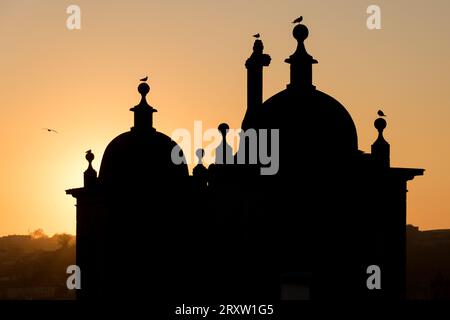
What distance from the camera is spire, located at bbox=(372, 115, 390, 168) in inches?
1251

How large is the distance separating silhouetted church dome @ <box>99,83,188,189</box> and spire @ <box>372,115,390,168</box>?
6.47 meters

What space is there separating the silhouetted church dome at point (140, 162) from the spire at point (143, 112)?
520 millimetres

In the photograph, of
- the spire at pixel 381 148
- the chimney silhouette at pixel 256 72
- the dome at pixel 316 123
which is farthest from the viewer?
the chimney silhouette at pixel 256 72

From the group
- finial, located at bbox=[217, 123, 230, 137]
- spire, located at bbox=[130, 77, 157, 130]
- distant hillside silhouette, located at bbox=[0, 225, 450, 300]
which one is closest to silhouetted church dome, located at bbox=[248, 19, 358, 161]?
finial, located at bbox=[217, 123, 230, 137]

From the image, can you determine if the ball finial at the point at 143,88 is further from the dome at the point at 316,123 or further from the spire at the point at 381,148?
the spire at the point at 381,148

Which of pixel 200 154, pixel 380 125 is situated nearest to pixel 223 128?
pixel 200 154

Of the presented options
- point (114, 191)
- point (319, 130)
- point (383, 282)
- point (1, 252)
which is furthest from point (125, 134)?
point (1, 252)

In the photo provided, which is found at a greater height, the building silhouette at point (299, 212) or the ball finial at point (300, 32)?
the ball finial at point (300, 32)

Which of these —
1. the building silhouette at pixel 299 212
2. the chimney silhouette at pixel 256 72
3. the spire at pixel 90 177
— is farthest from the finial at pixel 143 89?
the building silhouette at pixel 299 212

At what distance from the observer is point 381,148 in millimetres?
31922

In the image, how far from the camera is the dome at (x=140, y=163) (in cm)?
3556

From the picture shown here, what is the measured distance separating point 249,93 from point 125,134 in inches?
163

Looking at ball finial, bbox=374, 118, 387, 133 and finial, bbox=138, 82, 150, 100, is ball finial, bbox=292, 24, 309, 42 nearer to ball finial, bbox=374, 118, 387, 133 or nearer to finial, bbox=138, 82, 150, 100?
ball finial, bbox=374, 118, 387, 133
